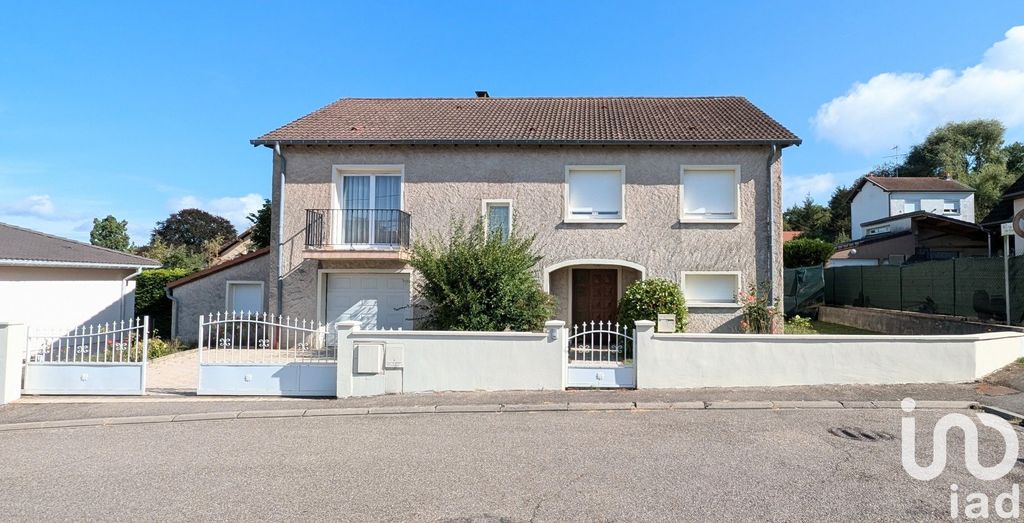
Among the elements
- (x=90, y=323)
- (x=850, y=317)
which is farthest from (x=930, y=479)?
(x=90, y=323)

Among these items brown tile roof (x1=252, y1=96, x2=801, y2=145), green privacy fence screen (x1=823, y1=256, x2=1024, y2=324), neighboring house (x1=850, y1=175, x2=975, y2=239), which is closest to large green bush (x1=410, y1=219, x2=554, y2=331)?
brown tile roof (x1=252, y1=96, x2=801, y2=145)

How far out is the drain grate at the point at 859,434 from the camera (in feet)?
18.7

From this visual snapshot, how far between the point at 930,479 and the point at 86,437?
8848mm

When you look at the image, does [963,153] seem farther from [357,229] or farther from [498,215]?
[357,229]

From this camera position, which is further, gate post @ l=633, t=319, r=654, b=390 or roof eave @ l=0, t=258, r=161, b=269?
roof eave @ l=0, t=258, r=161, b=269

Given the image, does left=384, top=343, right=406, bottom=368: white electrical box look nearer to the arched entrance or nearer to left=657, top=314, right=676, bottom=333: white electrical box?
left=657, top=314, right=676, bottom=333: white electrical box

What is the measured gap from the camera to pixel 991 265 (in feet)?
36.6

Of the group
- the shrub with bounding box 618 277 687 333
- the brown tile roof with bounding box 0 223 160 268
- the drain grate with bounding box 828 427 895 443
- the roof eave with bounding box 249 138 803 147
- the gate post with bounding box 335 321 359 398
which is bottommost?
the drain grate with bounding box 828 427 895 443

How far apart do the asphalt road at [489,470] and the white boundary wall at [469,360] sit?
121 cm

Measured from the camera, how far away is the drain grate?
570 cm

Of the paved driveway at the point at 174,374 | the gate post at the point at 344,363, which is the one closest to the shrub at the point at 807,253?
the gate post at the point at 344,363

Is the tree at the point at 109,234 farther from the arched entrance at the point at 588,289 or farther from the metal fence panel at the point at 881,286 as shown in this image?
the metal fence panel at the point at 881,286

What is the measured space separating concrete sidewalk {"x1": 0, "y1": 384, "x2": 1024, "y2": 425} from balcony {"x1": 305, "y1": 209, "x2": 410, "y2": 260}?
5.11 m

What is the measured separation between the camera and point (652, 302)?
1132cm
